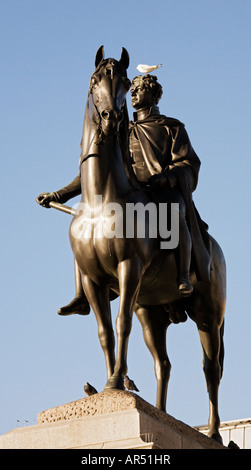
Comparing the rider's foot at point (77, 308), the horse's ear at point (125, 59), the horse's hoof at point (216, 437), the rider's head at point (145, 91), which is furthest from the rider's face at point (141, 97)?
the horse's hoof at point (216, 437)

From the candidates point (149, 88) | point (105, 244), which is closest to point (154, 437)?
point (105, 244)

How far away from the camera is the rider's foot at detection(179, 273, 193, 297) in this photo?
44.7ft

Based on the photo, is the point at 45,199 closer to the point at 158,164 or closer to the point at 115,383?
the point at 158,164

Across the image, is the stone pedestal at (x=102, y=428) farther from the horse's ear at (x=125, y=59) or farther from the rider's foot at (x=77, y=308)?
the horse's ear at (x=125, y=59)

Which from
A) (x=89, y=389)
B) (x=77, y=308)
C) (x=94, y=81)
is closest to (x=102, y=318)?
(x=77, y=308)

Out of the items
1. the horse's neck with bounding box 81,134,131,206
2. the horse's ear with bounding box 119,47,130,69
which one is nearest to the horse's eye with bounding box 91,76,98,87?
the horse's ear with bounding box 119,47,130,69

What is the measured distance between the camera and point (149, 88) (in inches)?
604

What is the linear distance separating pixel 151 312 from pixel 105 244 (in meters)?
2.60

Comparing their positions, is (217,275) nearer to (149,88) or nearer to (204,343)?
(204,343)

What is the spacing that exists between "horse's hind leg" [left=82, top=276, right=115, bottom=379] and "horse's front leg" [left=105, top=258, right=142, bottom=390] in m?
0.53

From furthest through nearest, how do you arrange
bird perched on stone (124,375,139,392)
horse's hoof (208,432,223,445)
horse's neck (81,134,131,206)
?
horse's hoof (208,432,223,445), bird perched on stone (124,375,139,392), horse's neck (81,134,131,206)

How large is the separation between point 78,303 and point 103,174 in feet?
6.03

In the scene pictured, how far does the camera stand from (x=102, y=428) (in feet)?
38.5

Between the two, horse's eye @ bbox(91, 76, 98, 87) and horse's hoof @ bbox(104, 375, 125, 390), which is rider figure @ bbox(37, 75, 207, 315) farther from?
horse's hoof @ bbox(104, 375, 125, 390)
